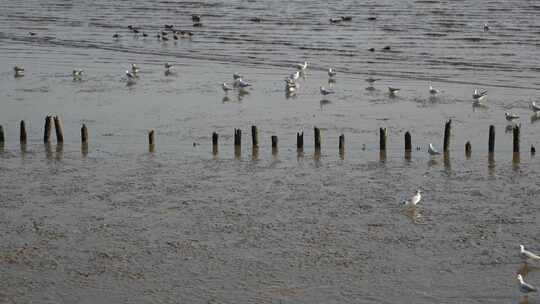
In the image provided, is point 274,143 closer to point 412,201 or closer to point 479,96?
point 412,201

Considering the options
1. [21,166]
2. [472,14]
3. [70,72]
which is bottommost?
[21,166]

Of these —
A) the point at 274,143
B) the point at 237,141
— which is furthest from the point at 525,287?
the point at 237,141

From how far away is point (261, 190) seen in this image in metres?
20.5

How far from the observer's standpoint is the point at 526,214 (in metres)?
18.7

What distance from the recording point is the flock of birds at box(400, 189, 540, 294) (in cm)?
1461

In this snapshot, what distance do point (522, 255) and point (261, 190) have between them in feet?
20.9

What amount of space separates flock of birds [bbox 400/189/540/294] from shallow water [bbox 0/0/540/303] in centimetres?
16

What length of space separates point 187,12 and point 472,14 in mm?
22602

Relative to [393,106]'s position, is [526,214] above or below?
below

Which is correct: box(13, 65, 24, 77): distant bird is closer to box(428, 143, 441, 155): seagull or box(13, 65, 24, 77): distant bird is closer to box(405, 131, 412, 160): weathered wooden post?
box(405, 131, 412, 160): weathered wooden post

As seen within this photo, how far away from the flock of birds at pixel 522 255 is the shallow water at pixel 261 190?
0.16 metres

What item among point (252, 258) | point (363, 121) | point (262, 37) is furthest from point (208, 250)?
point (262, 37)

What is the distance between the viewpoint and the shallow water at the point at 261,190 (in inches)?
607

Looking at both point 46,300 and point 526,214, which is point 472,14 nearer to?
point 526,214
